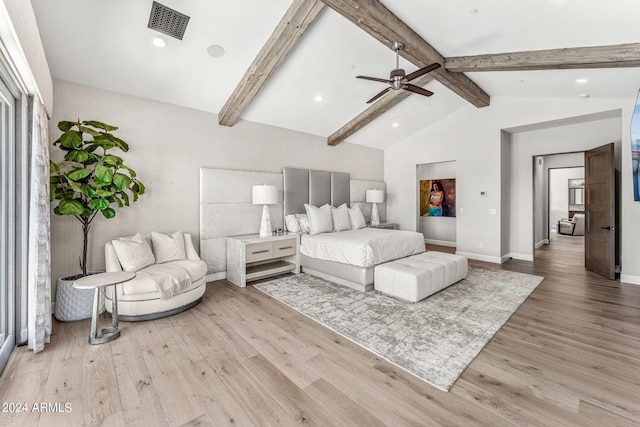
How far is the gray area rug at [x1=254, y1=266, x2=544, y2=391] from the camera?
7.47 feet

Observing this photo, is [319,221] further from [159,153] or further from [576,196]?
[576,196]

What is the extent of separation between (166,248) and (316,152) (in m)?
3.66

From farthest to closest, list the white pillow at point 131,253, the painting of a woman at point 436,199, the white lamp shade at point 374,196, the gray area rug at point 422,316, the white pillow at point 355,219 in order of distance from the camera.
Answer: the painting of a woman at point 436,199
the white lamp shade at point 374,196
the white pillow at point 355,219
the white pillow at point 131,253
the gray area rug at point 422,316

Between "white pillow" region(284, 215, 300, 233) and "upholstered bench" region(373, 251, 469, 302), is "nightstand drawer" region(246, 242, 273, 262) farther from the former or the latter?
"upholstered bench" region(373, 251, 469, 302)

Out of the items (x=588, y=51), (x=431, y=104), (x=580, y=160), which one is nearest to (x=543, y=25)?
(x=588, y=51)

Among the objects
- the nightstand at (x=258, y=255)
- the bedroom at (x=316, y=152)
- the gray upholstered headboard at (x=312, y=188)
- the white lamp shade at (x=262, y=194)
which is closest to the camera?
the bedroom at (x=316, y=152)

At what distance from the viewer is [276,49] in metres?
3.33

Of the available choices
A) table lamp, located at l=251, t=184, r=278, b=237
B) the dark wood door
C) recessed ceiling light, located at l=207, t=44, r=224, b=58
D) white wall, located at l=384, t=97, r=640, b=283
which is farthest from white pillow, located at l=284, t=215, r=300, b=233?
the dark wood door

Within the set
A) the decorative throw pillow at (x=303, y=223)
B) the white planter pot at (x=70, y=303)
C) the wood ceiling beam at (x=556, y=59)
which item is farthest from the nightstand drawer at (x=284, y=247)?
the wood ceiling beam at (x=556, y=59)

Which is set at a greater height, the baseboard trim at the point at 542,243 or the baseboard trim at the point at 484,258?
the baseboard trim at the point at 542,243

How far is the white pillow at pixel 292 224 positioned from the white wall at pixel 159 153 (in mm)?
968

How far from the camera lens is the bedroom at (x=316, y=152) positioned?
3.63 meters

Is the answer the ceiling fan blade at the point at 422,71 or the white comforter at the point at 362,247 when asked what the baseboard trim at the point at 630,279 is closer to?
the white comforter at the point at 362,247

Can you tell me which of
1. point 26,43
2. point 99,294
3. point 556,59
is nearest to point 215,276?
point 99,294
